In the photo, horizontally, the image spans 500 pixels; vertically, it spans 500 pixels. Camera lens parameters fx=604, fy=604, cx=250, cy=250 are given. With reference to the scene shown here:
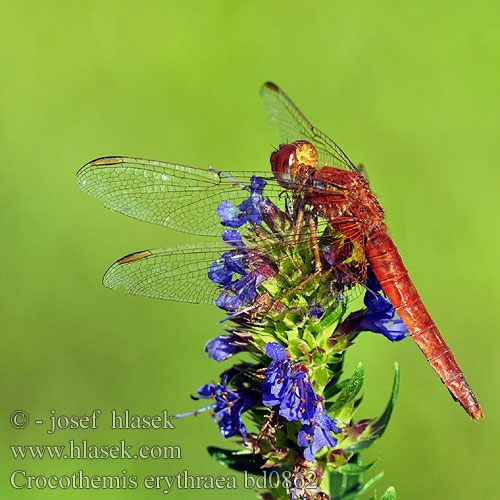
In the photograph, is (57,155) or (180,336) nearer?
(180,336)

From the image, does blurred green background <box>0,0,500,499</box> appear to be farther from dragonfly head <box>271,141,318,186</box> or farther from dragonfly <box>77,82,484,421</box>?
dragonfly head <box>271,141,318,186</box>

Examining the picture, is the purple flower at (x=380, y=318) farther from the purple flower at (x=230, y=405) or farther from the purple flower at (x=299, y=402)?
the purple flower at (x=230, y=405)

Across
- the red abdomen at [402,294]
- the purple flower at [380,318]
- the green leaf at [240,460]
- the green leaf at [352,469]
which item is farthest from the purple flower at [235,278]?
the green leaf at [352,469]

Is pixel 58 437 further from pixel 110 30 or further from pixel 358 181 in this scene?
pixel 110 30

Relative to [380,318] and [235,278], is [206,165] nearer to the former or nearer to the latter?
[235,278]

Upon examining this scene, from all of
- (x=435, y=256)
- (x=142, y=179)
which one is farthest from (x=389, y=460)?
(x=142, y=179)

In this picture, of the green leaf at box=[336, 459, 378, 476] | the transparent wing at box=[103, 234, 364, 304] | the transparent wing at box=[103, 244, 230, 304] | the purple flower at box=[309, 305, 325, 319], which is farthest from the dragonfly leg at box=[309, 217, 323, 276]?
the green leaf at box=[336, 459, 378, 476]

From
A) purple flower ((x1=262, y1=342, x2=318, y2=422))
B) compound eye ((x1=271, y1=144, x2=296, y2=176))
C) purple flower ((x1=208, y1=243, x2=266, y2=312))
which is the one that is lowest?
purple flower ((x1=262, y1=342, x2=318, y2=422))
